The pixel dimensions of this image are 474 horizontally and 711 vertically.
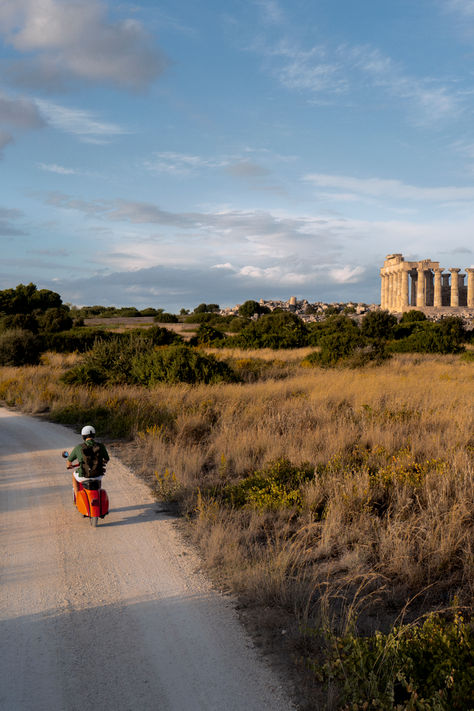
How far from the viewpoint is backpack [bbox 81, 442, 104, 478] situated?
6.69 meters

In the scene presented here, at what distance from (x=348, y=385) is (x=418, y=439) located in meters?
7.03

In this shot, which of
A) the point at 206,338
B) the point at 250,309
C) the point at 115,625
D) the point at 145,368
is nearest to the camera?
the point at 115,625

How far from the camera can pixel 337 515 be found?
625cm

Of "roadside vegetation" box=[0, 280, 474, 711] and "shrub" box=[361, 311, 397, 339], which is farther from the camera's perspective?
"shrub" box=[361, 311, 397, 339]

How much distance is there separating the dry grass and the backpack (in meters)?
1.34

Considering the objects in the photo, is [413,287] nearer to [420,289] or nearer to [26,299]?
[420,289]

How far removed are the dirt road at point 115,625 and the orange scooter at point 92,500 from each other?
0.17 metres

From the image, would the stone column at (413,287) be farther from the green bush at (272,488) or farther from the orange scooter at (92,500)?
the orange scooter at (92,500)

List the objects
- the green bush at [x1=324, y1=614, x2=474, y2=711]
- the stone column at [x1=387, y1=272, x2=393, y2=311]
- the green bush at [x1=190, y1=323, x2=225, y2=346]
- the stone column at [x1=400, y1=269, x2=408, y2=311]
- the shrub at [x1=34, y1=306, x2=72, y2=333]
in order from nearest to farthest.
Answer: the green bush at [x1=324, y1=614, x2=474, y2=711] → the green bush at [x1=190, y1=323, x2=225, y2=346] → the shrub at [x1=34, y1=306, x2=72, y2=333] → the stone column at [x1=400, y1=269, x2=408, y2=311] → the stone column at [x1=387, y1=272, x2=393, y2=311]

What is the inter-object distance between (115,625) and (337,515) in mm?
2975

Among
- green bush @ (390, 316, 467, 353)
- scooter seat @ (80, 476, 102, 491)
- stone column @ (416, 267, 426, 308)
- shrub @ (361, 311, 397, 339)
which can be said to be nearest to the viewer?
scooter seat @ (80, 476, 102, 491)

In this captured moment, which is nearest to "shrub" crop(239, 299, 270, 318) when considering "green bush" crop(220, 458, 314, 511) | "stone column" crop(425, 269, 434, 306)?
"stone column" crop(425, 269, 434, 306)

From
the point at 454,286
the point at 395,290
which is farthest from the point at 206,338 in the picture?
the point at 454,286

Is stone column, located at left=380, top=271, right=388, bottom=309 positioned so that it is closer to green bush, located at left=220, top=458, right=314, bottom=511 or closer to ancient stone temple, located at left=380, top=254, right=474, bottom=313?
ancient stone temple, located at left=380, top=254, right=474, bottom=313
